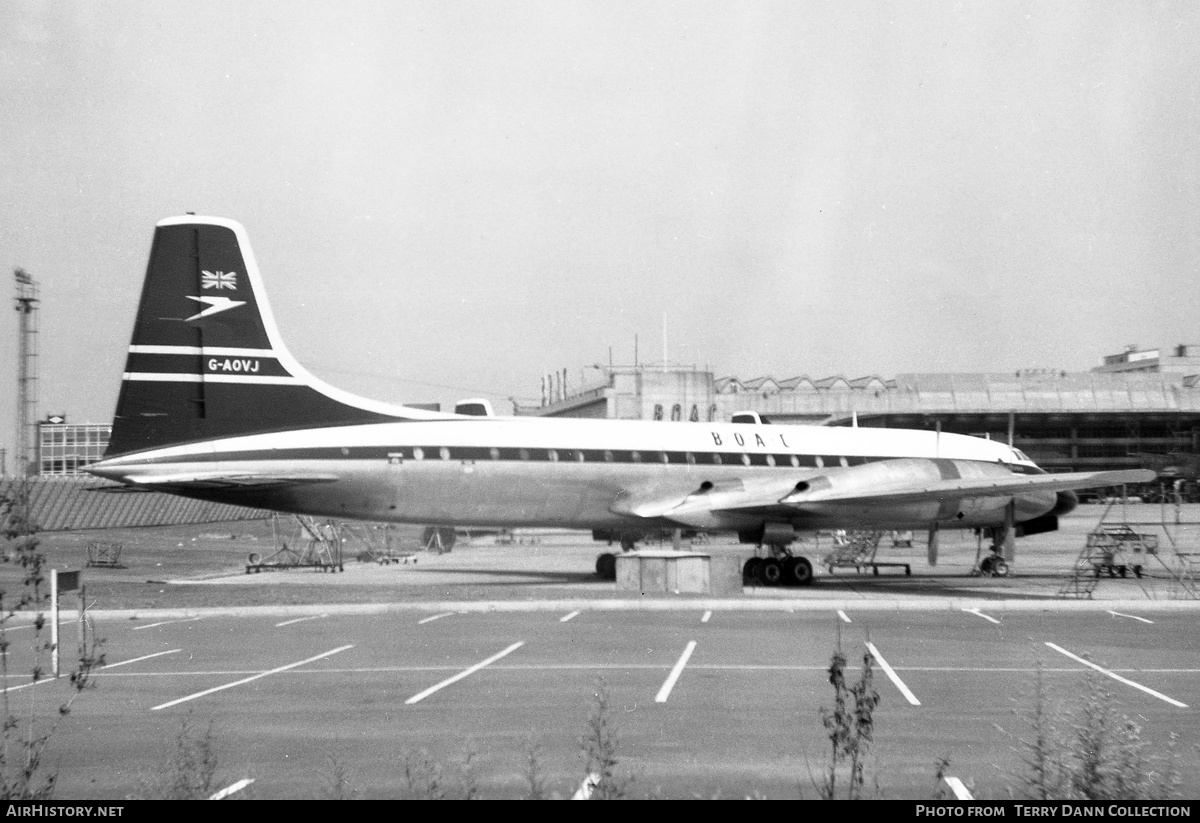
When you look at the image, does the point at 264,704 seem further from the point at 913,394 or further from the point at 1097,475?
the point at 913,394

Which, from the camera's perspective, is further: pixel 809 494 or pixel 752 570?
pixel 752 570

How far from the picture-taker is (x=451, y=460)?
29.6 meters

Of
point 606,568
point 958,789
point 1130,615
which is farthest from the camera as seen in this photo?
point 606,568

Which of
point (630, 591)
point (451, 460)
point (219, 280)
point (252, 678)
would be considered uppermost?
point (219, 280)

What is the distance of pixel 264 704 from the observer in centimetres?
1261

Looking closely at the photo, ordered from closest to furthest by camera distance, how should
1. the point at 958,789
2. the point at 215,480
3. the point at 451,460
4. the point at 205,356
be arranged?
the point at 958,789 → the point at 215,480 → the point at 205,356 → the point at 451,460

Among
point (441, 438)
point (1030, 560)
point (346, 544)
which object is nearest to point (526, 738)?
point (441, 438)

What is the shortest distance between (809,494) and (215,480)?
14.2 m

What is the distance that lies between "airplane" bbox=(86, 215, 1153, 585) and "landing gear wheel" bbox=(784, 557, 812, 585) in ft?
0.21

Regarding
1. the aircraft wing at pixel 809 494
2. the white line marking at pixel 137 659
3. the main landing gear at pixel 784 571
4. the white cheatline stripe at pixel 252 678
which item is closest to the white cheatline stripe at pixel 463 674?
the white cheatline stripe at pixel 252 678

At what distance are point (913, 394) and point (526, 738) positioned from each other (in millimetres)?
100320

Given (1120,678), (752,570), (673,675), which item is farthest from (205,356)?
(1120,678)

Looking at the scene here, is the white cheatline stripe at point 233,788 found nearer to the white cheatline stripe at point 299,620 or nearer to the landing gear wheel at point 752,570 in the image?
the white cheatline stripe at point 299,620

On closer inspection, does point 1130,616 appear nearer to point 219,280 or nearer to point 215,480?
point 215,480
